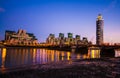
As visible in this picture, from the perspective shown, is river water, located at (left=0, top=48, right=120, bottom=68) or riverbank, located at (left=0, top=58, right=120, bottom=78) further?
river water, located at (left=0, top=48, right=120, bottom=68)

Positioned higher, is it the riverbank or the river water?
the riverbank

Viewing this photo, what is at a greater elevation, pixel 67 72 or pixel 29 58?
pixel 67 72

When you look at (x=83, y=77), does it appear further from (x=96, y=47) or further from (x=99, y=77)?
(x=96, y=47)

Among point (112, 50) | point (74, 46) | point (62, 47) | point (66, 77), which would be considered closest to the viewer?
point (66, 77)

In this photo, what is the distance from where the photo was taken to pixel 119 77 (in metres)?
15.2

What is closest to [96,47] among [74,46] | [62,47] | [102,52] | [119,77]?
[102,52]

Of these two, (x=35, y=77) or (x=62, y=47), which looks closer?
(x=35, y=77)

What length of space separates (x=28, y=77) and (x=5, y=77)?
2172mm

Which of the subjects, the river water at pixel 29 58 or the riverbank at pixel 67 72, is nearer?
the riverbank at pixel 67 72

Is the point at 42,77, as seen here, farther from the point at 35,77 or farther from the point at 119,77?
the point at 119,77

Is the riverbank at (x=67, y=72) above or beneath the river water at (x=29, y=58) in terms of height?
above

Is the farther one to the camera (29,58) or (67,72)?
(29,58)

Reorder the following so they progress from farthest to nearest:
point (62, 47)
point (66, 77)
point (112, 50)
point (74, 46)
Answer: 1. point (62, 47)
2. point (74, 46)
3. point (112, 50)
4. point (66, 77)

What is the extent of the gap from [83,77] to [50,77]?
305 cm
